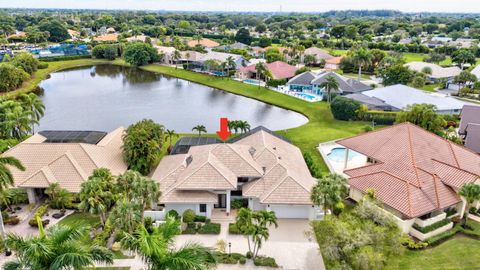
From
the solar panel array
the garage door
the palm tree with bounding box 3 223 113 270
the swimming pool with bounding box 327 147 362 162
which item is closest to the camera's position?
the palm tree with bounding box 3 223 113 270

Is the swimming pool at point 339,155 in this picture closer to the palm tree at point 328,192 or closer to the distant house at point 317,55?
the palm tree at point 328,192

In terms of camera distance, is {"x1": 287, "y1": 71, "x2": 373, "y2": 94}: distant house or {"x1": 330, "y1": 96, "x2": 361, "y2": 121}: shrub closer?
{"x1": 330, "y1": 96, "x2": 361, "y2": 121}: shrub

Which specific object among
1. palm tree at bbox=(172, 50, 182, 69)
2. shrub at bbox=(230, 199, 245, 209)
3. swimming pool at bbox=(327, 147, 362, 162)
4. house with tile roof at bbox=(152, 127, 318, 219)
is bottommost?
shrub at bbox=(230, 199, 245, 209)

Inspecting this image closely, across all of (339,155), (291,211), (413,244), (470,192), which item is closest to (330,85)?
(339,155)

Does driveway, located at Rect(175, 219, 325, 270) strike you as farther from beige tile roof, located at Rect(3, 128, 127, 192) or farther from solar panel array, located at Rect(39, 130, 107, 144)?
solar panel array, located at Rect(39, 130, 107, 144)

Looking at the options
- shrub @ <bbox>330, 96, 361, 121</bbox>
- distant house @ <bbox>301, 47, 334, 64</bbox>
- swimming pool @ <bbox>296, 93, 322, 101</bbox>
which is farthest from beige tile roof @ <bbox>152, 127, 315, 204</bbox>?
distant house @ <bbox>301, 47, 334, 64</bbox>

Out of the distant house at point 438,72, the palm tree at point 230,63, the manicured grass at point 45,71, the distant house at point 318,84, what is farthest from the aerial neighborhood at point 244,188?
the palm tree at point 230,63

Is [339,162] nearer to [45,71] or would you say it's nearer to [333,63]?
[333,63]
